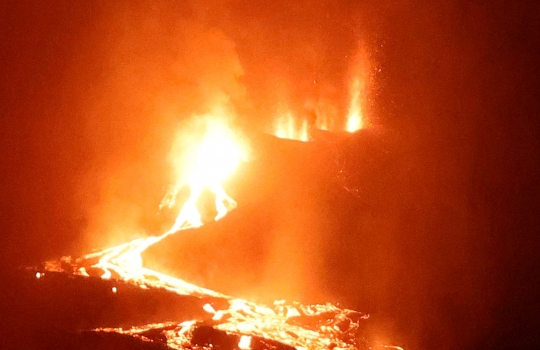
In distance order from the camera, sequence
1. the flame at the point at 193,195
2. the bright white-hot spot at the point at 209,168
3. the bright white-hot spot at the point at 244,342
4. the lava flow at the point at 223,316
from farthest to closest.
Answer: the bright white-hot spot at the point at 209,168 → the flame at the point at 193,195 → the lava flow at the point at 223,316 → the bright white-hot spot at the point at 244,342

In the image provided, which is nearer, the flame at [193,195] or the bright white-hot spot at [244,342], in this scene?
the bright white-hot spot at [244,342]

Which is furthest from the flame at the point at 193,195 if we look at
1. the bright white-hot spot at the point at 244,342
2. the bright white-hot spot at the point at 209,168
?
the bright white-hot spot at the point at 244,342

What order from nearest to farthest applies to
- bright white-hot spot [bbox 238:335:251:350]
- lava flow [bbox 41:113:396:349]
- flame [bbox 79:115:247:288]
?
bright white-hot spot [bbox 238:335:251:350]
lava flow [bbox 41:113:396:349]
flame [bbox 79:115:247:288]

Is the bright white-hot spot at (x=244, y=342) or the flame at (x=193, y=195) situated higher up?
the flame at (x=193, y=195)

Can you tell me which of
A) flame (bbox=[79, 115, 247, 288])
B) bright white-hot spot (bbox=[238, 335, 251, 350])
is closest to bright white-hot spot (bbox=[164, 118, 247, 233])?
flame (bbox=[79, 115, 247, 288])

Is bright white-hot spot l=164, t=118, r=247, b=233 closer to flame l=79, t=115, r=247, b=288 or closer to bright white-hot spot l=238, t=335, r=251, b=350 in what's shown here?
flame l=79, t=115, r=247, b=288

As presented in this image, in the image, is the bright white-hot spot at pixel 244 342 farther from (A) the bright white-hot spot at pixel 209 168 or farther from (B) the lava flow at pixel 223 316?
(A) the bright white-hot spot at pixel 209 168

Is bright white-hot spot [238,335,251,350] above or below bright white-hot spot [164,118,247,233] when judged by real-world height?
below

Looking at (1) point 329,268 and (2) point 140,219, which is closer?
(1) point 329,268

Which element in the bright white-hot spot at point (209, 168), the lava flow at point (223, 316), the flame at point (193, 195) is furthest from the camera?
the bright white-hot spot at point (209, 168)

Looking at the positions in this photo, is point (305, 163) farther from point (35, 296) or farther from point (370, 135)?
point (35, 296)

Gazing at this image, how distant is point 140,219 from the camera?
52.5ft

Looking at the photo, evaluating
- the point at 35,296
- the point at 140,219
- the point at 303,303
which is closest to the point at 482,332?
the point at 303,303

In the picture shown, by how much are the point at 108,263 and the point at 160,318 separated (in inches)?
131
